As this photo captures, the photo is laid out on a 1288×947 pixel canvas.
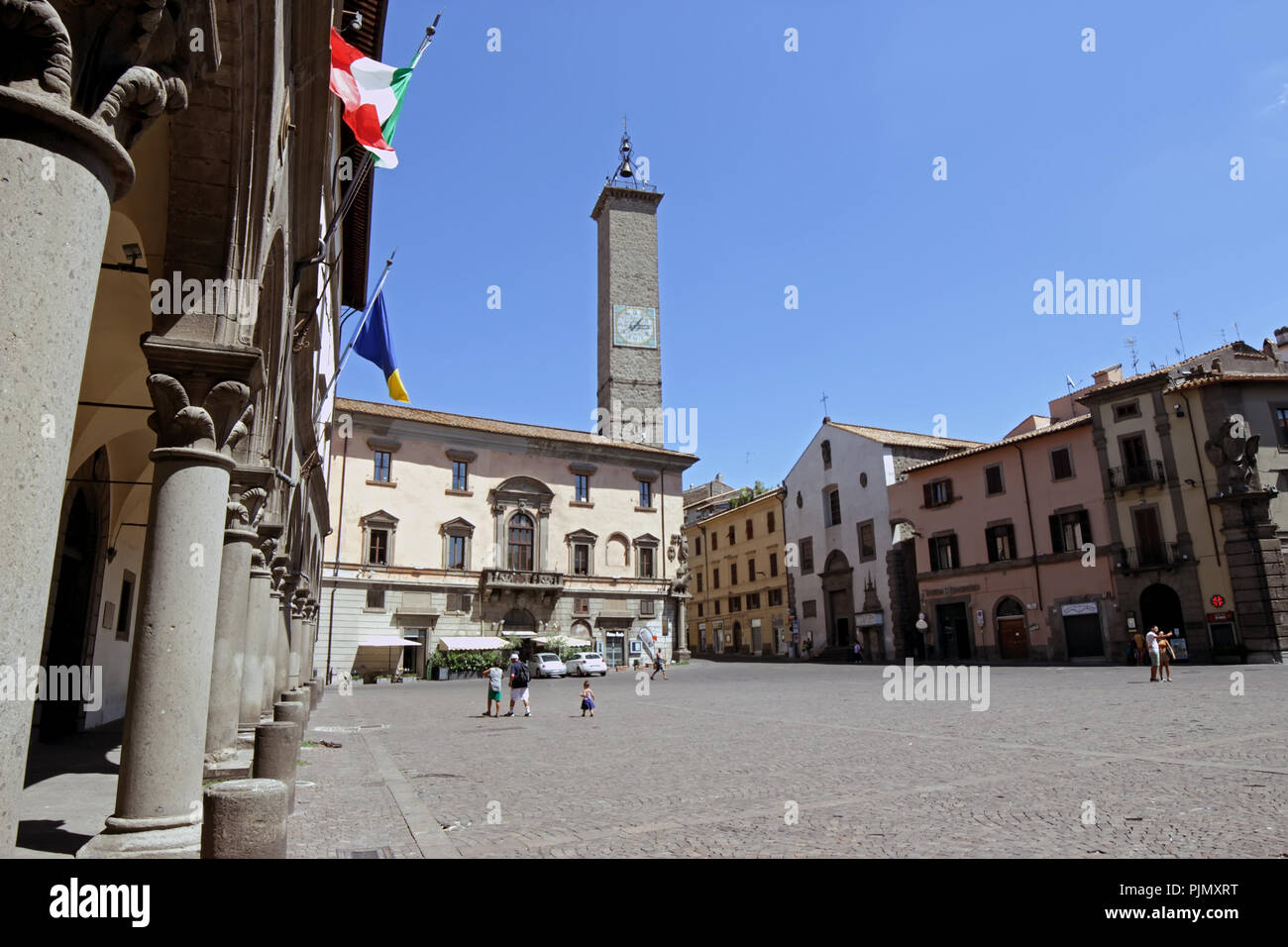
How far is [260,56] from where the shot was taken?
5598 millimetres

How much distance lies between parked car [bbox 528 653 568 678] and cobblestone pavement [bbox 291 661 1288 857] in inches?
872

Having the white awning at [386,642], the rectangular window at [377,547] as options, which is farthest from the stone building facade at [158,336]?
the rectangular window at [377,547]

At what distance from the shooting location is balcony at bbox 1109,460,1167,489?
33.9 m

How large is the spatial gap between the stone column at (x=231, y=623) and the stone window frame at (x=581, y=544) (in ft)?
126

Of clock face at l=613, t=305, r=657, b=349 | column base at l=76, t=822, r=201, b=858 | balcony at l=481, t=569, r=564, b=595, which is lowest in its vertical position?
column base at l=76, t=822, r=201, b=858

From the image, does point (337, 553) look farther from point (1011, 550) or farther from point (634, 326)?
point (1011, 550)

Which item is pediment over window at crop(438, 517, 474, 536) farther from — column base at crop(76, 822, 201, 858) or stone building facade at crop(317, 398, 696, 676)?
A: column base at crop(76, 822, 201, 858)

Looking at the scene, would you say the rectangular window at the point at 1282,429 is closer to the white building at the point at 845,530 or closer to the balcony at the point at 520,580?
the white building at the point at 845,530

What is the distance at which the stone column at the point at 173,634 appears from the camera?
16.5ft

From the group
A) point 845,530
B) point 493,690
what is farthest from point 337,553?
point 845,530

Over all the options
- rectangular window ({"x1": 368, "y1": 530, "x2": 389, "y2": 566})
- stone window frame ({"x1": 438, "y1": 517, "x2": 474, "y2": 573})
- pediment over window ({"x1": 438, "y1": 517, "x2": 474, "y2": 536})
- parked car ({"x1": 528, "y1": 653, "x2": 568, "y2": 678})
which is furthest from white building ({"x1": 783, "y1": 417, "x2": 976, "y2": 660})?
rectangular window ({"x1": 368, "y1": 530, "x2": 389, "y2": 566})
